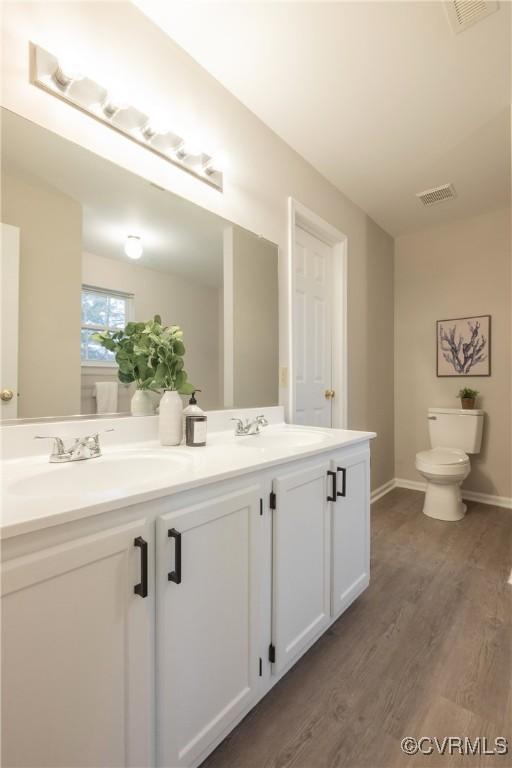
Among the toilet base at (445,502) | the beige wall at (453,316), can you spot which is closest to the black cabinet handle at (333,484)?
the toilet base at (445,502)

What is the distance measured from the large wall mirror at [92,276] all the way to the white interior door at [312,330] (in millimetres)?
631

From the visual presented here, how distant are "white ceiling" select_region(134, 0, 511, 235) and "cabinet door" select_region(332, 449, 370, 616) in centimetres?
180

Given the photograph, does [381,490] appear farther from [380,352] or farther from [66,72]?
[66,72]

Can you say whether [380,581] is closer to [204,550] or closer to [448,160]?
[204,550]

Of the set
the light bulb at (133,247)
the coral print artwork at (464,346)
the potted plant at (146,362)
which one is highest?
the light bulb at (133,247)

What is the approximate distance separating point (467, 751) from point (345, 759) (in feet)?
1.22

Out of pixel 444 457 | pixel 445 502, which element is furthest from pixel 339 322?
pixel 445 502

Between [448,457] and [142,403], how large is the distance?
2.50 metres

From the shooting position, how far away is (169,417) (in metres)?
1.35

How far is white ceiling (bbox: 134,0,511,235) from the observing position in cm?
145

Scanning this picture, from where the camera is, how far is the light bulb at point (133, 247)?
4.64 ft

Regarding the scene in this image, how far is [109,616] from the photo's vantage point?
2.39ft

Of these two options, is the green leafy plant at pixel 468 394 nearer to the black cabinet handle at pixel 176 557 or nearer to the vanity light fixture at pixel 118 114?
the vanity light fixture at pixel 118 114

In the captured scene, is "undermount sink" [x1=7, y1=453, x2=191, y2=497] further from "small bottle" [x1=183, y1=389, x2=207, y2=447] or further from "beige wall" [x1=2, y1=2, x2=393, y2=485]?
"beige wall" [x1=2, y1=2, x2=393, y2=485]
